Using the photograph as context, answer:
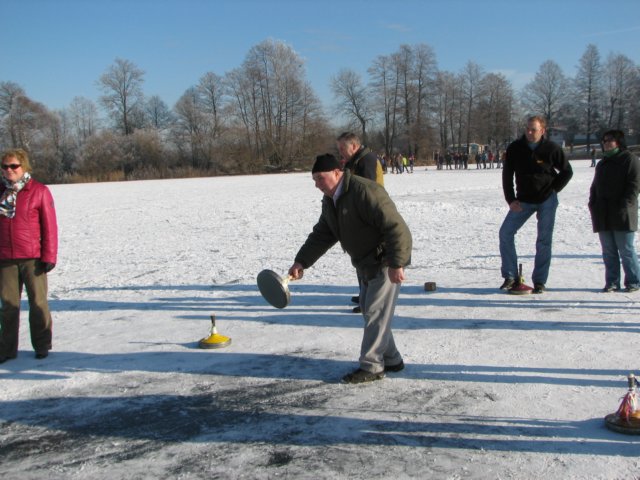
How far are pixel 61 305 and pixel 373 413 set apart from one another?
5468 millimetres

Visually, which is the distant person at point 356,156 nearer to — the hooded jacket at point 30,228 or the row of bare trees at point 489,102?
the hooded jacket at point 30,228

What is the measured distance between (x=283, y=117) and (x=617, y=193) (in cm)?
6685

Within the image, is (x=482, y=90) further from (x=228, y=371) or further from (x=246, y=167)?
(x=228, y=371)

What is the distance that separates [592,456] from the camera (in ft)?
10.9

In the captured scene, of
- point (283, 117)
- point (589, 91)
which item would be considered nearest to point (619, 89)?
point (589, 91)

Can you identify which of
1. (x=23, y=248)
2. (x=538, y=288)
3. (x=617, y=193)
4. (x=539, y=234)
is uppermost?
(x=617, y=193)

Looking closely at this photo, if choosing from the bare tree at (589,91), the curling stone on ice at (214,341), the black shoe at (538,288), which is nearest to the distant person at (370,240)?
the curling stone on ice at (214,341)

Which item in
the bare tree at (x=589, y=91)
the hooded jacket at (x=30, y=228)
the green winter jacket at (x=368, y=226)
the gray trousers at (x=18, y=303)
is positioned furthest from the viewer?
the bare tree at (x=589, y=91)

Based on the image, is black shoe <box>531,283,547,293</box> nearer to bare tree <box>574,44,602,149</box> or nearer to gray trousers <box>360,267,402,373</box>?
gray trousers <box>360,267,402,373</box>

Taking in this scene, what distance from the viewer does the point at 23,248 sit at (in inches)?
A: 207

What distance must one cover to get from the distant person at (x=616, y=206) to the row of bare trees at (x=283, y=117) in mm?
57895

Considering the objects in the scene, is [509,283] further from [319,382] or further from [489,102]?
[489,102]

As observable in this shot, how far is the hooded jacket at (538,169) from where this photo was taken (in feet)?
22.5

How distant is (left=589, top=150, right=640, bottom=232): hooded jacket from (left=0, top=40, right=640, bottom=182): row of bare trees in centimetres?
5789
